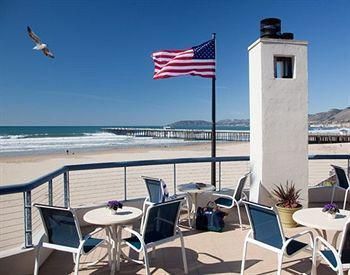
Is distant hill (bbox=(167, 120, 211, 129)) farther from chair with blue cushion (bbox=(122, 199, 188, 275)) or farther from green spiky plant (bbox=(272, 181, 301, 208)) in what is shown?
chair with blue cushion (bbox=(122, 199, 188, 275))

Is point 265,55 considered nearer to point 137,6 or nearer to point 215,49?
point 215,49

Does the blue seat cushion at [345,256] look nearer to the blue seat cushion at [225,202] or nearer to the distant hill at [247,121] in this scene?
the blue seat cushion at [225,202]

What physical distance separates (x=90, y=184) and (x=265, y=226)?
7514mm

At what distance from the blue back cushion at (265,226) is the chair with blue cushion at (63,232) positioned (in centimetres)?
145

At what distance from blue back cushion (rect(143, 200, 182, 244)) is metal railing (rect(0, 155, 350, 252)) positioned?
1.25 metres

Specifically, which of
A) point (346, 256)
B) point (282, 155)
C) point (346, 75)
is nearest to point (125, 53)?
point (346, 75)

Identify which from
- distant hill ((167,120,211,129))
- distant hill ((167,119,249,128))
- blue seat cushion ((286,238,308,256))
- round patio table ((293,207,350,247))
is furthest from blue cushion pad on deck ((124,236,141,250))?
distant hill ((167,120,211,129))

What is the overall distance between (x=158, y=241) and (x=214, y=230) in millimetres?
1653

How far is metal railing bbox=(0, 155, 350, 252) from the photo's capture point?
10.5ft

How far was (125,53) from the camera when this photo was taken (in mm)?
33812

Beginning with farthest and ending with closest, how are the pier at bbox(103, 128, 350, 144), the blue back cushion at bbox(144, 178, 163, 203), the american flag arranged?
the pier at bbox(103, 128, 350, 144), the american flag, the blue back cushion at bbox(144, 178, 163, 203)

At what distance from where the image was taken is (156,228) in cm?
279

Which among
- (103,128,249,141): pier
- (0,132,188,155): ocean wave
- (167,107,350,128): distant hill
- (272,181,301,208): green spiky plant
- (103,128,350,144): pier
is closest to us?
(272,181,301,208): green spiky plant

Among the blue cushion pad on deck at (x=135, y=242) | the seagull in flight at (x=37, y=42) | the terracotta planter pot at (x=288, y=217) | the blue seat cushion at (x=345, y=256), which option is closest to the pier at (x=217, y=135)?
the terracotta planter pot at (x=288, y=217)
